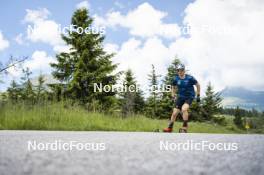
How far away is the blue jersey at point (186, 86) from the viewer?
1016 cm

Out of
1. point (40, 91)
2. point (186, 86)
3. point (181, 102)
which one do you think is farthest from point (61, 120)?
point (40, 91)

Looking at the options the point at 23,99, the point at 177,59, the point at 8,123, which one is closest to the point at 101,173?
the point at 8,123

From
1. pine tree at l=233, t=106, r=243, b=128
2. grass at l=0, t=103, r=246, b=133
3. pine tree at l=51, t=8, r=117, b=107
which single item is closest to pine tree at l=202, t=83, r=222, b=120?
pine tree at l=233, t=106, r=243, b=128

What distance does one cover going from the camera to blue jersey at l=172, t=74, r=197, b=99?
10.2 m

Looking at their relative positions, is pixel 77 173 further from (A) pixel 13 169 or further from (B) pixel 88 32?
(B) pixel 88 32

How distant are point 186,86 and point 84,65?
2119 cm

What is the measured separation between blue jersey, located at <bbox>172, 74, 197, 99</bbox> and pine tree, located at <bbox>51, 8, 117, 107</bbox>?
19.7 metres

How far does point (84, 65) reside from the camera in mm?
30672

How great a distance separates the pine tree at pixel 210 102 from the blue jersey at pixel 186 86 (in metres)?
39.4

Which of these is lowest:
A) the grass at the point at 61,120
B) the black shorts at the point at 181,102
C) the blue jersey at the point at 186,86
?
the grass at the point at 61,120

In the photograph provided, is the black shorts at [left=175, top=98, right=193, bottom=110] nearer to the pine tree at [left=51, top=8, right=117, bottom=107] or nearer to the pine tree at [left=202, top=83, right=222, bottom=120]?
the pine tree at [left=51, top=8, right=117, bottom=107]

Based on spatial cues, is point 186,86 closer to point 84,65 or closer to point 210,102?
point 84,65

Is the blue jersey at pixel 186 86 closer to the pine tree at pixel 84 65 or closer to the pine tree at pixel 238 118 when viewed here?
the pine tree at pixel 84 65

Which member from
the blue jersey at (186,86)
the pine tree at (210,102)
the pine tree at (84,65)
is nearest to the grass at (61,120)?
the blue jersey at (186,86)
